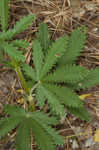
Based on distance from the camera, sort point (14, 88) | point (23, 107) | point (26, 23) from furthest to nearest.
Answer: point (14, 88), point (23, 107), point (26, 23)

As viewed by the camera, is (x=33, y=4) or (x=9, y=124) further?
(x=33, y=4)

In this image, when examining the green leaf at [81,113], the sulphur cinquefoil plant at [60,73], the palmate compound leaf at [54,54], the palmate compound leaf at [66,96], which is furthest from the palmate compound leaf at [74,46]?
the green leaf at [81,113]

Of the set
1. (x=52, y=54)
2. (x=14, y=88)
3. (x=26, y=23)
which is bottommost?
(x=14, y=88)

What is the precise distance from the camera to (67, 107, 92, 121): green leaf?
1932mm

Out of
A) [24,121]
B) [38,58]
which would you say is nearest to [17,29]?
[38,58]

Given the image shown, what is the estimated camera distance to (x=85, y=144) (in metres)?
2.04

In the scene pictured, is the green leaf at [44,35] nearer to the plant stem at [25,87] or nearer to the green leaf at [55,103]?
the plant stem at [25,87]

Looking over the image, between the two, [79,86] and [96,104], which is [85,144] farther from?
[79,86]

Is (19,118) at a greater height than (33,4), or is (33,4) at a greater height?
(33,4)

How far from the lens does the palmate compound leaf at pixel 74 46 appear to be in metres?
1.97

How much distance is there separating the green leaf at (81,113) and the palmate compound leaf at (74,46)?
0.42 metres

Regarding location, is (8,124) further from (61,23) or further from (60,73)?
(61,23)

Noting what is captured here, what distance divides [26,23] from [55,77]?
488 mm

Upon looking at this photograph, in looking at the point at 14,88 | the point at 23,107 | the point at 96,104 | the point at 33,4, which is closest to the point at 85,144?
the point at 96,104
